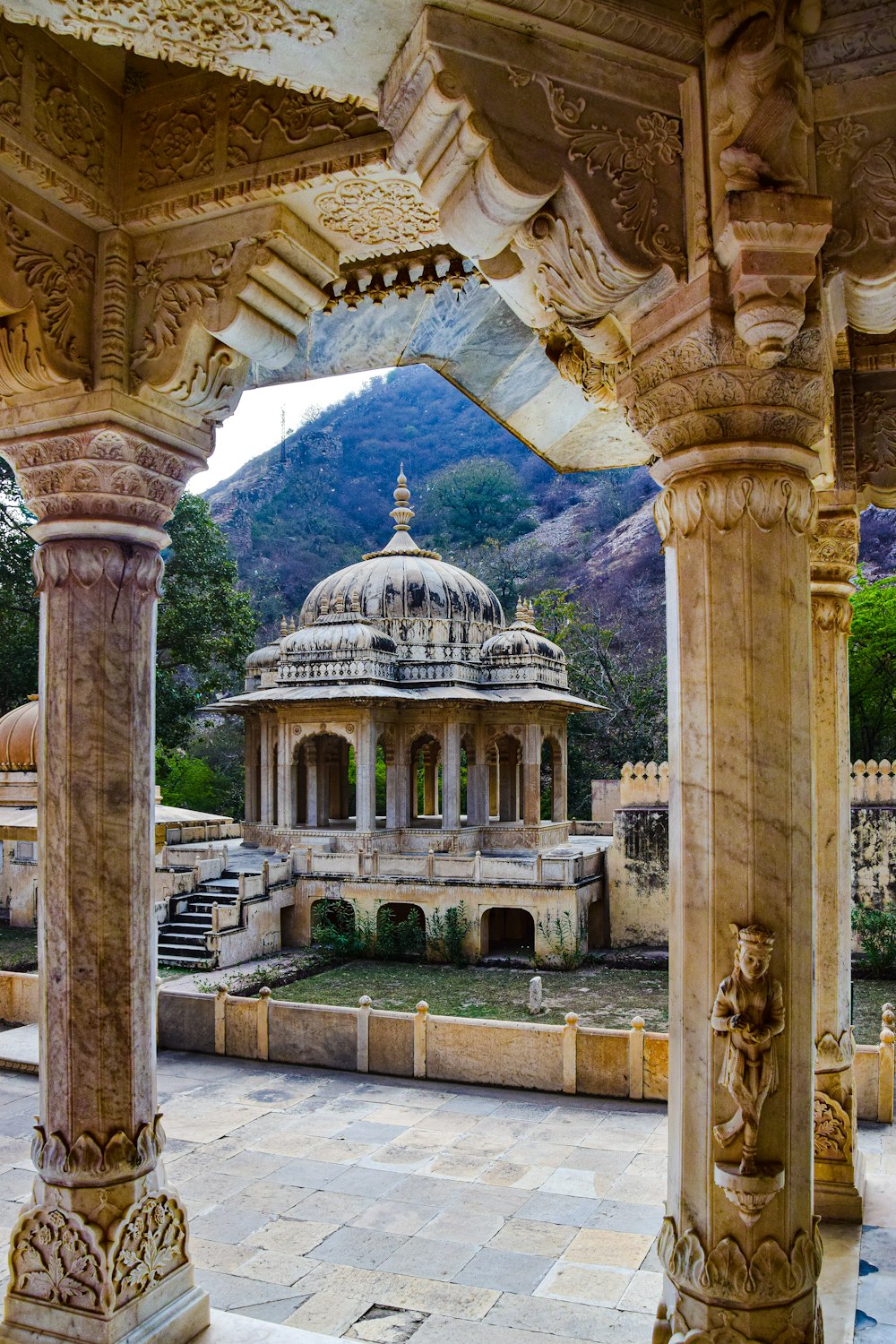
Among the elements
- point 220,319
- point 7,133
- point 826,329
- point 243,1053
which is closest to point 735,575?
point 826,329

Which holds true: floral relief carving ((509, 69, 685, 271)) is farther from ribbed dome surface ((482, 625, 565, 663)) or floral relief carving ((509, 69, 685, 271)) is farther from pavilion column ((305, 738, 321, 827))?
pavilion column ((305, 738, 321, 827))

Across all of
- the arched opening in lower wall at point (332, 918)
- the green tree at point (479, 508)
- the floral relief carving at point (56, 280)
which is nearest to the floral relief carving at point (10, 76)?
the floral relief carving at point (56, 280)

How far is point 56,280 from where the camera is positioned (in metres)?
3.62

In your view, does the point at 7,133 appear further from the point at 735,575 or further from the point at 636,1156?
the point at 636,1156

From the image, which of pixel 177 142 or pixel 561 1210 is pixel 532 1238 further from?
pixel 177 142

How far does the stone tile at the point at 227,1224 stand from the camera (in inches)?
253

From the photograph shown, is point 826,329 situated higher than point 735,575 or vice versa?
point 826,329

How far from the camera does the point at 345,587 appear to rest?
923 inches

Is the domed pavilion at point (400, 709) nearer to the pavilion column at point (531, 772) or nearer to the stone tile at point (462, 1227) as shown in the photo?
the pavilion column at point (531, 772)

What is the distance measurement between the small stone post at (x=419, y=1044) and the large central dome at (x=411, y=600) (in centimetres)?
1258

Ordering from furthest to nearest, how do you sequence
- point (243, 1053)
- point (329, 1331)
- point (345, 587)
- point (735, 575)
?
1. point (345, 587)
2. point (243, 1053)
3. point (329, 1331)
4. point (735, 575)

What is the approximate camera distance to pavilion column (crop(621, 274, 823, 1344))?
2480 millimetres

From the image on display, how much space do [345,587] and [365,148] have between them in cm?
2028

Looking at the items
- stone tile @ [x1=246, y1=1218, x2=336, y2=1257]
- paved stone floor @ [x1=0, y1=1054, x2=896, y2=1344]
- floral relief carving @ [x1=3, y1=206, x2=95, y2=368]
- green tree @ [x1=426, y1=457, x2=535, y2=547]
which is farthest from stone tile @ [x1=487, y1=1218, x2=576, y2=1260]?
green tree @ [x1=426, y1=457, x2=535, y2=547]
